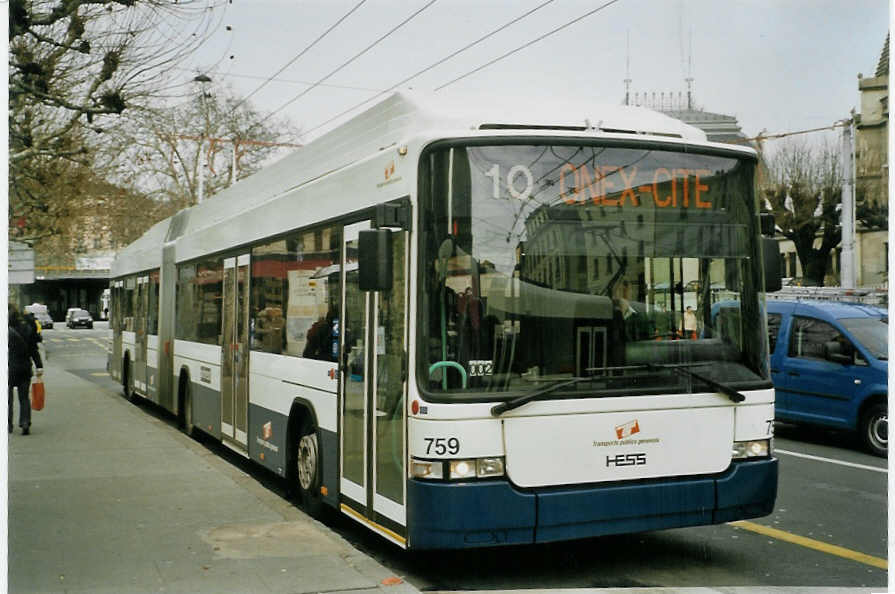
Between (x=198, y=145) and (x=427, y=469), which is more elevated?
(x=198, y=145)

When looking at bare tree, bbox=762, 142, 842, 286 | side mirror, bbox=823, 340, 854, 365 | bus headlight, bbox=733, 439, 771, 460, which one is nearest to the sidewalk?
bus headlight, bbox=733, 439, 771, 460

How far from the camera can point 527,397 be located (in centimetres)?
579

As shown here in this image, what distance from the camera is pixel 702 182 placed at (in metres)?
6.38

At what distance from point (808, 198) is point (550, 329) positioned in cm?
1365

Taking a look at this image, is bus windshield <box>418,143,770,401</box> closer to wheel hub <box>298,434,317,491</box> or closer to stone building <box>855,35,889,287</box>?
wheel hub <box>298,434,317,491</box>

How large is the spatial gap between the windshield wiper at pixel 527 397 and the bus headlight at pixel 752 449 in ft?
4.08

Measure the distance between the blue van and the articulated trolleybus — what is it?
6.35 meters

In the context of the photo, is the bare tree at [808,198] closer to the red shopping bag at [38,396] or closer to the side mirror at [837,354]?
the side mirror at [837,354]

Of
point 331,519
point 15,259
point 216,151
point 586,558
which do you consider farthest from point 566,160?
point 216,151

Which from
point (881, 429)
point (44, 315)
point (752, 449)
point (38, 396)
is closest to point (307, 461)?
point (752, 449)

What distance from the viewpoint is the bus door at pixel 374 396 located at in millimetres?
6184

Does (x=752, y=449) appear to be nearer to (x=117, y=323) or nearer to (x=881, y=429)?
(x=881, y=429)

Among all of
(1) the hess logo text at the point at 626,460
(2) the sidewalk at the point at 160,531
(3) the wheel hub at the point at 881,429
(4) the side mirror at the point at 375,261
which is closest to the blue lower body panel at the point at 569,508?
(1) the hess logo text at the point at 626,460

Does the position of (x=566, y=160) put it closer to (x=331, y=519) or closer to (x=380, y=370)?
(x=380, y=370)
